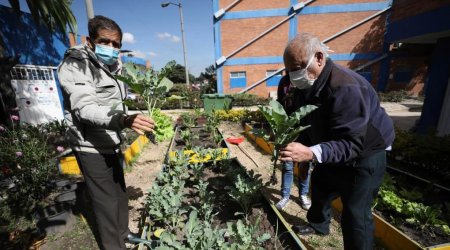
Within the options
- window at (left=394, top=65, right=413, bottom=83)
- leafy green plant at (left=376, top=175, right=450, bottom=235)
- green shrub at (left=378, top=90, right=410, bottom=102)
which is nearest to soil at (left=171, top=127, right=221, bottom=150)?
leafy green plant at (left=376, top=175, right=450, bottom=235)

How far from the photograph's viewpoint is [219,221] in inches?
105

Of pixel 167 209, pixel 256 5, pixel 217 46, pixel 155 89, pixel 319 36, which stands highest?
pixel 256 5

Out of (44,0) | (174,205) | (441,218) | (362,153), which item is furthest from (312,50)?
(44,0)

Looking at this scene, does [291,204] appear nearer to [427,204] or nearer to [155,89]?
[427,204]

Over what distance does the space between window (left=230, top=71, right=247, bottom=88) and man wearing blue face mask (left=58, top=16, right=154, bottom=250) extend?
1643cm

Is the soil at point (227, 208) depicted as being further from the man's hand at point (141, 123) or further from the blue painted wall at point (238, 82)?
the blue painted wall at point (238, 82)

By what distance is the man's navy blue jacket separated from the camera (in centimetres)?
157

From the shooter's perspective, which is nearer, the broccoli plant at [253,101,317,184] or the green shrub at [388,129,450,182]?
the broccoli plant at [253,101,317,184]

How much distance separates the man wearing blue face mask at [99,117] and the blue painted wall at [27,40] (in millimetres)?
5323

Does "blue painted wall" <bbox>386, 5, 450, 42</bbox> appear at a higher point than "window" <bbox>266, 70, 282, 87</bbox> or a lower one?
higher

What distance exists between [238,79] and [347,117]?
1714 cm

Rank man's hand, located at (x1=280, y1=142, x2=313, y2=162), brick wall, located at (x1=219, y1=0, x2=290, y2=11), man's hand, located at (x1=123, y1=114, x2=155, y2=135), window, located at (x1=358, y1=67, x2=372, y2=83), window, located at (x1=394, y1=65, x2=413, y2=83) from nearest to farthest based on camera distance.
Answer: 1. man's hand, located at (x1=123, y1=114, x2=155, y2=135)
2. man's hand, located at (x1=280, y1=142, x2=313, y2=162)
3. brick wall, located at (x1=219, y1=0, x2=290, y2=11)
4. window, located at (x1=394, y1=65, x2=413, y2=83)
5. window, located at (x1=358, y1=67, x2=372, y2=83)

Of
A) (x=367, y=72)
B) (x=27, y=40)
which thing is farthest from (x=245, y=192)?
(x=367, y=72)

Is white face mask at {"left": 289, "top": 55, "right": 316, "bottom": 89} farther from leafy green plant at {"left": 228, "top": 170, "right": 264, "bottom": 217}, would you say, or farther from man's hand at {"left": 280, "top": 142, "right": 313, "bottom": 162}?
leafy green plant at {"left": 228, "top": 170, "right": 264, "bottom": 217}
